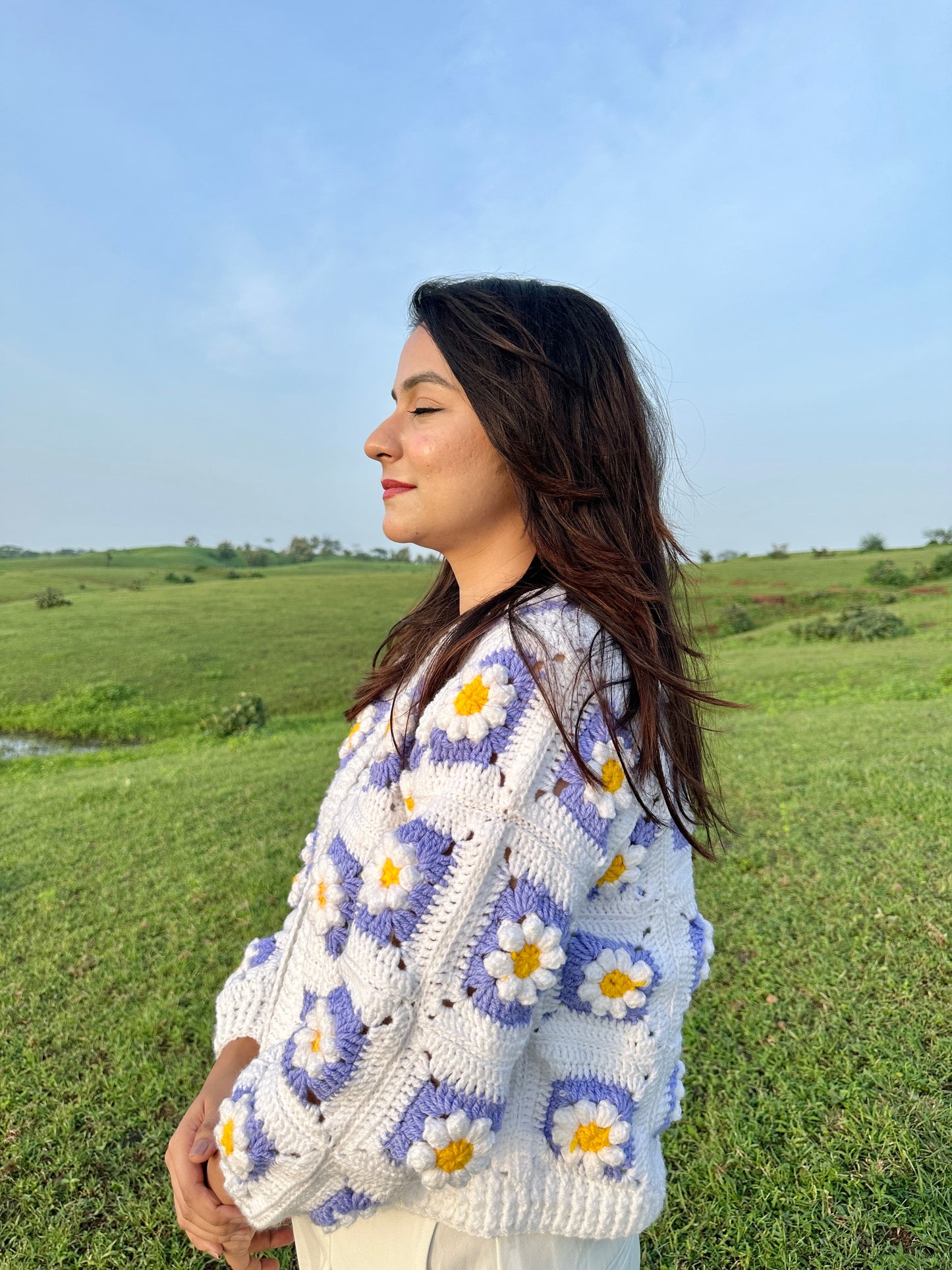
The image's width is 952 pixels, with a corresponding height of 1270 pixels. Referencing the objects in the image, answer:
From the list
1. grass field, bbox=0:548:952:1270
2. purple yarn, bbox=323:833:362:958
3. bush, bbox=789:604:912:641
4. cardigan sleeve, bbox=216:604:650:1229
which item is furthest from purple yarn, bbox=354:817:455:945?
bush, bbox=789:604:912:641

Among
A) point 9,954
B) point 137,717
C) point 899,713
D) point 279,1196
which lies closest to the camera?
point 279,1196

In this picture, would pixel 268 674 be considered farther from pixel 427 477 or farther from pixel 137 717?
pixel 427 477

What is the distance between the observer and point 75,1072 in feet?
9.82

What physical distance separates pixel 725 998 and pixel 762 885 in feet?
3.46

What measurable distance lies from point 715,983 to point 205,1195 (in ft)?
8.84

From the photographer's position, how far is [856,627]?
16.5 m

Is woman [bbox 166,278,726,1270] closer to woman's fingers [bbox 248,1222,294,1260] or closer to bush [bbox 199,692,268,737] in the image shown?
woman's fingers [bbox 248,1222,294,1260]

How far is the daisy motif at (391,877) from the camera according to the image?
88 centimetres

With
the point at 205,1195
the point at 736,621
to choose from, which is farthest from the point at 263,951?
the point at 736,621

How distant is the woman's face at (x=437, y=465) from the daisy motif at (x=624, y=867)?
518mm

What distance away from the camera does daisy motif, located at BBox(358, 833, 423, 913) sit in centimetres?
88

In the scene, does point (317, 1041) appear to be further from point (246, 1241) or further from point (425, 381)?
point (425, 381)

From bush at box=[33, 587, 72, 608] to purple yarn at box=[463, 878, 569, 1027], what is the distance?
21.8 metres

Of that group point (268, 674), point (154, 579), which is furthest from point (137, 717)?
point (154, 579)
